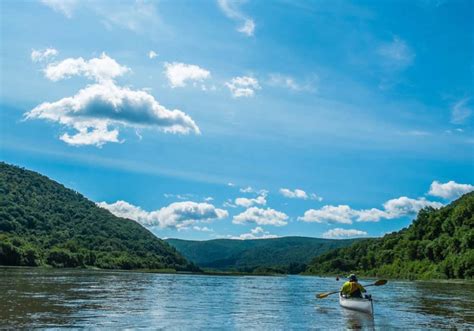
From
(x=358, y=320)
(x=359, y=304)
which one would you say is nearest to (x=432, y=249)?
(x=359, y=304)

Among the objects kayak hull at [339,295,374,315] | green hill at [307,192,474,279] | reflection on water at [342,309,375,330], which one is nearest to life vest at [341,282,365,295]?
kayak hull at [339,295,374,315]

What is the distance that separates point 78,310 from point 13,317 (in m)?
5.71

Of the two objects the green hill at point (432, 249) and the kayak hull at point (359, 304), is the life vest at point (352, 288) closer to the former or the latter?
the kayak hull at point (359, 304)

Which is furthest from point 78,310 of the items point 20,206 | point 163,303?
point 20,206

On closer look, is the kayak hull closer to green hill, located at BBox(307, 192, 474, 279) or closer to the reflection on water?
the reflection on water

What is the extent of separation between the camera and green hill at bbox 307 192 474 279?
109 metres

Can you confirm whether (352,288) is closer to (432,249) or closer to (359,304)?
(359,304)

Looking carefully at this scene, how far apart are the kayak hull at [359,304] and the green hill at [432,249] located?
74.4 m

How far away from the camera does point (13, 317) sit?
25.1m

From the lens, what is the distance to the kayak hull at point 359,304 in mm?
31750

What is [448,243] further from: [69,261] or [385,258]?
[69,261]

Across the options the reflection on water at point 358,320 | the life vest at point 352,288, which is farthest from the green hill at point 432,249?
the reflection on water at point 358,320

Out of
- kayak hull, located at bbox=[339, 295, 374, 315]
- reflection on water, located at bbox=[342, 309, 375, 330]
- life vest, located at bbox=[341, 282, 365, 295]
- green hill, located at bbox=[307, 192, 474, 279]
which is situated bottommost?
reflection on water, located at bbox=[342, 309, 375, 330]

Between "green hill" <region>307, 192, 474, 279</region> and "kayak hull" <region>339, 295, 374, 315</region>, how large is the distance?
244 feet
